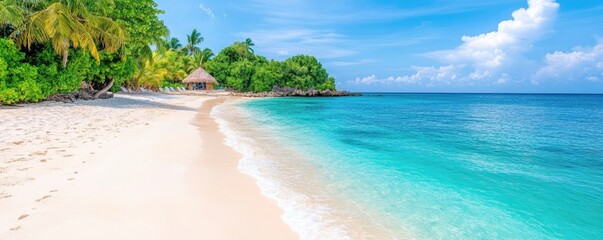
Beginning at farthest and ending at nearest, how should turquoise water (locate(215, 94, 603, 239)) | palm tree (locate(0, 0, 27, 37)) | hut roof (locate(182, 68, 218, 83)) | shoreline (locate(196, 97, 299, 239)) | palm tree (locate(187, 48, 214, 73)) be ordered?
palm tree (locate(187, 48, 214, 73)), hut roof (locate(182, 68, 218, 83)), palm tree (locate(0, 0, 27, 37)), turquoise water (locate(215, 94, 603, 239)), shoreline (locate(196, 97, 299, 239))

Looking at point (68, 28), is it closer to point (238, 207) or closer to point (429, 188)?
point (238, 207)

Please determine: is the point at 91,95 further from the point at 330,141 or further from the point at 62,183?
the point at 62,183

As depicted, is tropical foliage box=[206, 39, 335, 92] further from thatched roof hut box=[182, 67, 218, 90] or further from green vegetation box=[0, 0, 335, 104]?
green vegetation box=[0, 0, 335, 104]

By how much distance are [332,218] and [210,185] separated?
2.19 metres

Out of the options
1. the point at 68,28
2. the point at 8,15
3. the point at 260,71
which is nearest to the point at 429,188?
the point at 68,28

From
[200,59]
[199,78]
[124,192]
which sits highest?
[200,59]

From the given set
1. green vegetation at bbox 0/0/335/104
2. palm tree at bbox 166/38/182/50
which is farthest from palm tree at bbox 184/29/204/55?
green vegetation at bbox 0/0/335/104

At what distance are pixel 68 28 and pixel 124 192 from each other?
15180mm

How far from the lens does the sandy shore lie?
3.71 meters

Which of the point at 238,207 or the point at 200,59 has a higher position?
the point at 200,59

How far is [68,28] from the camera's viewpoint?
16.0m

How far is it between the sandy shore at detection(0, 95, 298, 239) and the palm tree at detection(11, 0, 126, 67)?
380 inches

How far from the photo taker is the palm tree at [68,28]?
15688 mm

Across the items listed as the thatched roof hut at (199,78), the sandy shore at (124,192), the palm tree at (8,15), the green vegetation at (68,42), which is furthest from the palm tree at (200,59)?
the sandy shore at (124,192)
